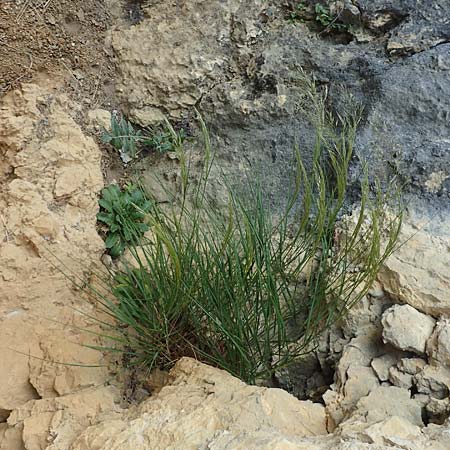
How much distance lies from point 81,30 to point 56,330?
0.96m

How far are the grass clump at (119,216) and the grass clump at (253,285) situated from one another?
6.2 inches

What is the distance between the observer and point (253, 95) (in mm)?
1889

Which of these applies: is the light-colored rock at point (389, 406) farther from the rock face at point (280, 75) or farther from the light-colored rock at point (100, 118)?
the light-colored rock at point (100, 118)

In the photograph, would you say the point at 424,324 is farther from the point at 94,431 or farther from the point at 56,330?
the point at 56,330

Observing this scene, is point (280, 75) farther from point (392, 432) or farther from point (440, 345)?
point (392, 432)

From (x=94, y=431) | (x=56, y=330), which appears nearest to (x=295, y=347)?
(x=94, y=431)

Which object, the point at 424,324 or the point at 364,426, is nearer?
the point at 364,426

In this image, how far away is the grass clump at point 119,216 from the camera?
178cm

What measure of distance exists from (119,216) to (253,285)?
1.82ft

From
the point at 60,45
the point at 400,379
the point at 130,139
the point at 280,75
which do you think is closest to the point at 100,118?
the point at 130,139

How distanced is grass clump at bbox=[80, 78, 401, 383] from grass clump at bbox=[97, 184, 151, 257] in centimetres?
16

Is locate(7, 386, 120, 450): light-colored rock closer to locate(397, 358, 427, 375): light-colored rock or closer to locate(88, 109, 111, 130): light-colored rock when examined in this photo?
locate(397, 358, 427, 375): light-colored rock

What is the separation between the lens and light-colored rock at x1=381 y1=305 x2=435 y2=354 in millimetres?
1382

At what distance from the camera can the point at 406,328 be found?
1402 mm
